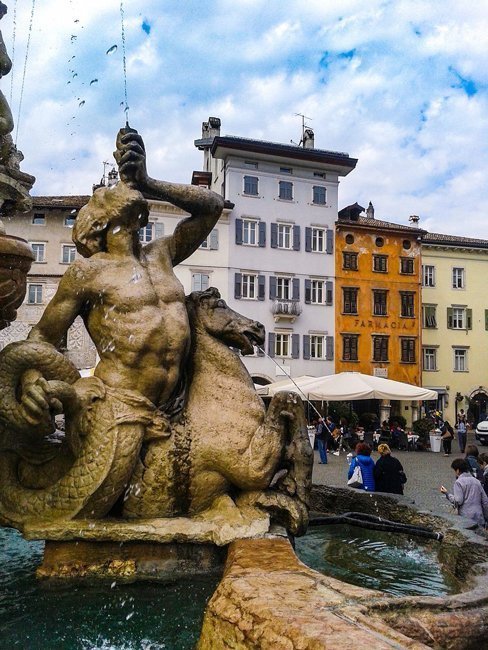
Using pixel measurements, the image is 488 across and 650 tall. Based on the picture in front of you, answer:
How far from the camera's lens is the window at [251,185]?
3606 cm

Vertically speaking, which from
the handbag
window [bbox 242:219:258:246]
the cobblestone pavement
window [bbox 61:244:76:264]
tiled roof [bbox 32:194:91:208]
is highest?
tiled roof [bbox 32:194:91:208]

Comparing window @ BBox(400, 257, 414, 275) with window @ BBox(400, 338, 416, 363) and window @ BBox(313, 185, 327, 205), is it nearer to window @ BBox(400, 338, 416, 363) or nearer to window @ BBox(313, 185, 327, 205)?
window @ BBox(400, 338, 416, 363)

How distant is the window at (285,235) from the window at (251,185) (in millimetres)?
2318

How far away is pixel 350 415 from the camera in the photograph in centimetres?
2966

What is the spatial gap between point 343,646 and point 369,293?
3729 cm

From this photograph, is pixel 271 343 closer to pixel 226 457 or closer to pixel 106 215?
pixel 106 215

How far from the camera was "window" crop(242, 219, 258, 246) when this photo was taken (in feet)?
118

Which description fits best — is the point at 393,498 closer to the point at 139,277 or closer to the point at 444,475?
the point at 139,277

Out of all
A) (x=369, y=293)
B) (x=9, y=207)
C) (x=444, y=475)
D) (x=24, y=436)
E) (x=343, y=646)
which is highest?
(x=369, y=293)

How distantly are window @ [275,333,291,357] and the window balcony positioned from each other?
94 centimetres

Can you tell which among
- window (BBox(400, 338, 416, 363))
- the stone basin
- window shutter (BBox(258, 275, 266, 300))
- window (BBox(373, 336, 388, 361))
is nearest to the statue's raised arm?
the stone basin

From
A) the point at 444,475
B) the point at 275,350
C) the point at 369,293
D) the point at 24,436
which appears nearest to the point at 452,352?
the point at 369,293

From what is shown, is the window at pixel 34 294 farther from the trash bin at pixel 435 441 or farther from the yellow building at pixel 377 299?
the trash bin at pixel 435 441

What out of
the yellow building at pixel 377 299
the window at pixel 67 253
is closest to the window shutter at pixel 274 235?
the yellow building at pixel 377 299
